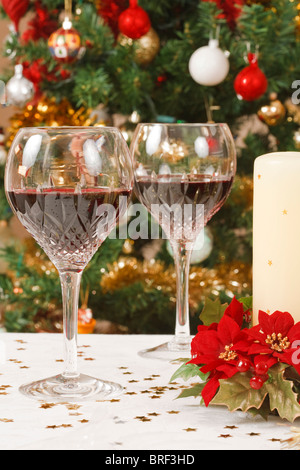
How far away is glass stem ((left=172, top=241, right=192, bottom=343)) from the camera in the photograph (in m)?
0.78

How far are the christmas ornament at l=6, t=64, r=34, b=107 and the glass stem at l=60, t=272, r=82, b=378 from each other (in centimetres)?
112

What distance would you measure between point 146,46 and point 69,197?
120cm

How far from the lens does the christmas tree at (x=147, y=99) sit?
5.49ft

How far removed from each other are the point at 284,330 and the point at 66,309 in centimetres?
18

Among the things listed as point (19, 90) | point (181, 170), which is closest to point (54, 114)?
point (19, 90)

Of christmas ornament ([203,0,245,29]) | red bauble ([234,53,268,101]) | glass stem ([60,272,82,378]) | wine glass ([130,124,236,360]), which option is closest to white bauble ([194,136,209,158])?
wine glass ([130,124,236,360])

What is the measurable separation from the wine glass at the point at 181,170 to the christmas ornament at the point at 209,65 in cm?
83

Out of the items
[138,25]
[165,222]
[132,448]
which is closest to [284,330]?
[132,448]

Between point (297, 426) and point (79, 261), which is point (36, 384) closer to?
point (79, 261)

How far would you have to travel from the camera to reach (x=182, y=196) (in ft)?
2.49

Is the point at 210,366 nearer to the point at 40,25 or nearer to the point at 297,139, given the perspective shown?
the point at 297,139

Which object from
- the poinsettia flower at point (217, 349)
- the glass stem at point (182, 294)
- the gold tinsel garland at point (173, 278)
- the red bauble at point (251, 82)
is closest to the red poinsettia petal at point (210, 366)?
the poinsettia flower at point (217, 349)

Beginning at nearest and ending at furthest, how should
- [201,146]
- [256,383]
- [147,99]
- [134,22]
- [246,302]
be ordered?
1. [256,383]
2. [246,302]
3. [201,146]
4. [134,22]
5. [147,99]

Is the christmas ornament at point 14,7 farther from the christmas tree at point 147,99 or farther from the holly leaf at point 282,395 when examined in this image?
the holly leaf at point 282,395
